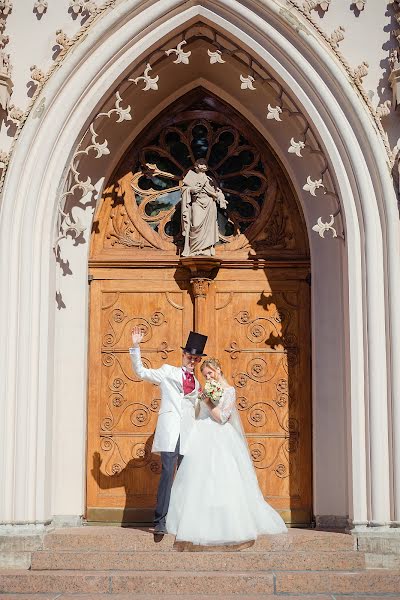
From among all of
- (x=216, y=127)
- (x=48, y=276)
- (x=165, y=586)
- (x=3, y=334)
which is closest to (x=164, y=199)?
(x=216, y=127)

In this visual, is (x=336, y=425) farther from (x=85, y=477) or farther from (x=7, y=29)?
(x=7, y=29)

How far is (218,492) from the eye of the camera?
866 centimetres

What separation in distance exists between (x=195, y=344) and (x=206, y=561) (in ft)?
7.08

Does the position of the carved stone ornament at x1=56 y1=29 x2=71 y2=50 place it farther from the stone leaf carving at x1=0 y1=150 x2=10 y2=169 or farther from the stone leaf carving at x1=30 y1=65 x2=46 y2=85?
the stone leaf carving at x1=0 y1=150 x2=10 y2=169

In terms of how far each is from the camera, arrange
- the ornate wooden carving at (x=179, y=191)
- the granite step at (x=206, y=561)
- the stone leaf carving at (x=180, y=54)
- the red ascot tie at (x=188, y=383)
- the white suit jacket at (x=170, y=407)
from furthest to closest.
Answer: the ornate wooden carving at (x=179, y=191)
the stone leaf carving at (x=180, y=54)
the red ascot tie at (x=188, y=383)
the white suit jacket at (x=170, y=407)
the granite step at (x=206, y=561)

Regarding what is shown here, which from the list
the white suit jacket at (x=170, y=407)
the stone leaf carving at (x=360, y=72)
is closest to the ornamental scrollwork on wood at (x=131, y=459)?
the white suit jacket at (x=170, y=407)

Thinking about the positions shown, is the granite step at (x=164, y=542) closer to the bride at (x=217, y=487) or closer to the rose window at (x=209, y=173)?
the bride at (x=217, y=487)

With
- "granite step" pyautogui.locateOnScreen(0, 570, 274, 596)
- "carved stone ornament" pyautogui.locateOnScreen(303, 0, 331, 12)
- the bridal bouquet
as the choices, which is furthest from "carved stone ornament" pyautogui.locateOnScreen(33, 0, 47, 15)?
"granite step" pyautogui.locateOnScreen(0, 570, 274, 596)

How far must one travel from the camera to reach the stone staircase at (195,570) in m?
8.09

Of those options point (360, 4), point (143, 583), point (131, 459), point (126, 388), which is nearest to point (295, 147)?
point (360, 4)

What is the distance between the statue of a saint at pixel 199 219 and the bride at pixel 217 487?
161 cm

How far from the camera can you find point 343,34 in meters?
9.61

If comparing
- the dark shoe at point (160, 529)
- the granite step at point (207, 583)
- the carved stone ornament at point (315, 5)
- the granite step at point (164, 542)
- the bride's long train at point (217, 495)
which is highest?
the carved stone ornament at point (315, 5)

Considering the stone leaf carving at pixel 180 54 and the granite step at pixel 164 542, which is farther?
the stone leaf carving at pixel 180 54
